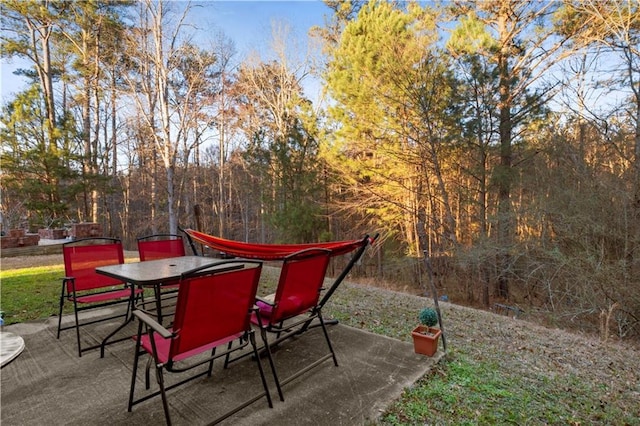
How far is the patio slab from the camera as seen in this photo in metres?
1.73

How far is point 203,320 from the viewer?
1651 mm

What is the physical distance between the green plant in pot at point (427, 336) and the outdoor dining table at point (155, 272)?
1502 millimetres

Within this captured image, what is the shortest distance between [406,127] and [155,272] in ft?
22.9

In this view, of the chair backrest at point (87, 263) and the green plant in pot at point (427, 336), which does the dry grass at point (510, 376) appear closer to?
the green plant in pot at point (427, 336)

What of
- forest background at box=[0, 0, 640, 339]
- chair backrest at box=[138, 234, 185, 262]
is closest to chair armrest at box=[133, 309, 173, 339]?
chair backrest at box=[138, 234, 185, 262]

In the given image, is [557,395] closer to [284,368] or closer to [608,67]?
[284,368]

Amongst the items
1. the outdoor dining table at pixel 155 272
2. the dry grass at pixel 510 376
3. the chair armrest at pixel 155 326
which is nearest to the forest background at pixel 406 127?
the dry grass at pixel 510 376

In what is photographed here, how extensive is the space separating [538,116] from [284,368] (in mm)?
7598

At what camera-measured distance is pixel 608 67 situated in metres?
5.73

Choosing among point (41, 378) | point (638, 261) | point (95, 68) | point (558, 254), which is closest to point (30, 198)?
point (95, 68)

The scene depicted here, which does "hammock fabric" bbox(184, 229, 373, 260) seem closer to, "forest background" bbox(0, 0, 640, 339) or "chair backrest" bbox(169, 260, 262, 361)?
"chair backrest" bbox(169, 260, 262, 361)

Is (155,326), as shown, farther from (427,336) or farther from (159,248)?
(159,248)

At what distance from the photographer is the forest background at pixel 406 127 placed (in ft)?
18.0

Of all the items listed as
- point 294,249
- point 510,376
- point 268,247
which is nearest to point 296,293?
point 294,249
